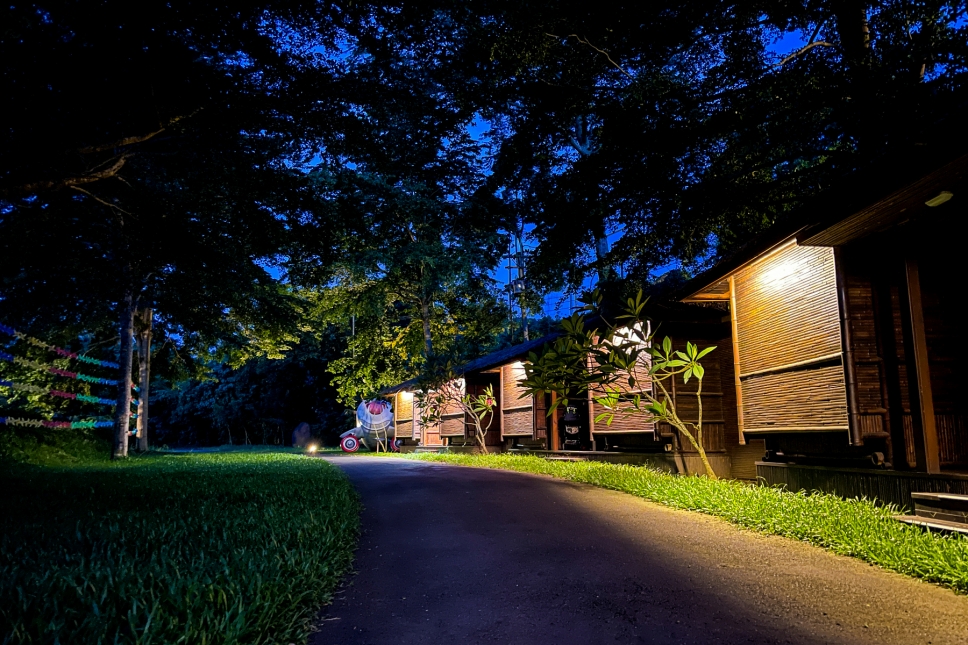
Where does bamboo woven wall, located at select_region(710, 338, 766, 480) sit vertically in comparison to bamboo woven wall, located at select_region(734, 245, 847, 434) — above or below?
below

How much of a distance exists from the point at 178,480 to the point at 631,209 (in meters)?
9.46

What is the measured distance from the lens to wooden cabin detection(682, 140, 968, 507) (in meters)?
5.62

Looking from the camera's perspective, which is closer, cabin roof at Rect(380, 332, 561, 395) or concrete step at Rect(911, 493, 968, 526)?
concrete step at Rect(911, 493, 968, 526)

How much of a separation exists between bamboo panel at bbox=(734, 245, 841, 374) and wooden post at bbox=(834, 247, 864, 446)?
0.13 metres

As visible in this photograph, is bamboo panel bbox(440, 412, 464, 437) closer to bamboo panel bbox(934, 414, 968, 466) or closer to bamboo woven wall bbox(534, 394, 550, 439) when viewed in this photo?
bamboo woven wall bbox(534, 394, 550, 439)

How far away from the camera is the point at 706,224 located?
1011cm

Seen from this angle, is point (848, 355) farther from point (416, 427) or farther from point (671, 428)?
point (416, 427)

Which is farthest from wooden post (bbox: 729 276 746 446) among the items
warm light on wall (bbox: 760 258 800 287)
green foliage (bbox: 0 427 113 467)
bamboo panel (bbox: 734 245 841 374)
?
green foliage (bbox: 0 427 113 467)

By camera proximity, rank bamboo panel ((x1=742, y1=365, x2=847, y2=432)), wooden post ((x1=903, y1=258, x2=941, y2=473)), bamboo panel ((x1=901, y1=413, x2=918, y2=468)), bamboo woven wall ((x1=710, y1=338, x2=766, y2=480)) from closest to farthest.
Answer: wooden post ((x1=903, y1=258, x2=941, y2=473)) → bamboo panel ((x1=901, y1=413, x2=918, y2=468)) → bamboo panel ((x1=742, y1=365, x2=847, y2=432)) → bamboo woven wall ((x1=710, y1=338, x2=766, y2=480))

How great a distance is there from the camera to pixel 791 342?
768 centimetres

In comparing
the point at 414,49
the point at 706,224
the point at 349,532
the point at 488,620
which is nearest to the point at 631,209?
the point at 706,224

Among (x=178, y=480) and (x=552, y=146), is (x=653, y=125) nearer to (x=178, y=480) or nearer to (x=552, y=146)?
(x=552, y=146)

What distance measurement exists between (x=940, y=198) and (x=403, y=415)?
2457cm

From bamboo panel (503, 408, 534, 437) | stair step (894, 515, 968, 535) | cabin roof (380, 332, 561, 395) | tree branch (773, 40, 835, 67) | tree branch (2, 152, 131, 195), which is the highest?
tree branch (773, 40, 835, 67)
